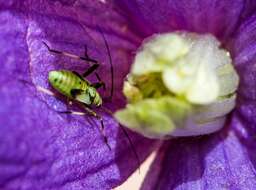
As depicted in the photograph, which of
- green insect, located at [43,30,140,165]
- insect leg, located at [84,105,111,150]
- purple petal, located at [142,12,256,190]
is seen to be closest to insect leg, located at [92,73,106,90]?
green insect, located at [43,30,140,165]

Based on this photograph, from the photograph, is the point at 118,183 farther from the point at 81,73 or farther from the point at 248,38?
the point at 248,38

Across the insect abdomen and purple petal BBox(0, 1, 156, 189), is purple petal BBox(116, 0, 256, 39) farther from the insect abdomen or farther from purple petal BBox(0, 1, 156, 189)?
the insect abdomen

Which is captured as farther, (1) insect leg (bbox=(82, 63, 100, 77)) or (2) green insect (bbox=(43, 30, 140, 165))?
(1) insect leg (bbox=(82, 63, 100, 77))

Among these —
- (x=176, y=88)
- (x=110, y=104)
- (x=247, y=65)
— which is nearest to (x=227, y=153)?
(x=247, y=65)

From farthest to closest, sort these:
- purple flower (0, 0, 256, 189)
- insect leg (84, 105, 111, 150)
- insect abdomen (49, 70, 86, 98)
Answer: insect leg (84, 105, 111, 150) → insect abdomen (49, 70, 86, 98) → purple flower (0, 0, 256, 189)

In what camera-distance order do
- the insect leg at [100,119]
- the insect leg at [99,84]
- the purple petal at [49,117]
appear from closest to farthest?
the purple petal at [49,117], the insect leg at [100,119], the insect leg at [99,84]

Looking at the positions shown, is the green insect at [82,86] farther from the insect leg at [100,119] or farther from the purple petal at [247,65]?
the purple petal at [247,65]

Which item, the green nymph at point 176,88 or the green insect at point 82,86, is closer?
the green nymph at point 176,88

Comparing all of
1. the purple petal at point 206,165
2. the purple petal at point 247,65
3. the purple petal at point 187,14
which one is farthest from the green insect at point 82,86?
the purple petal at point 247,65
